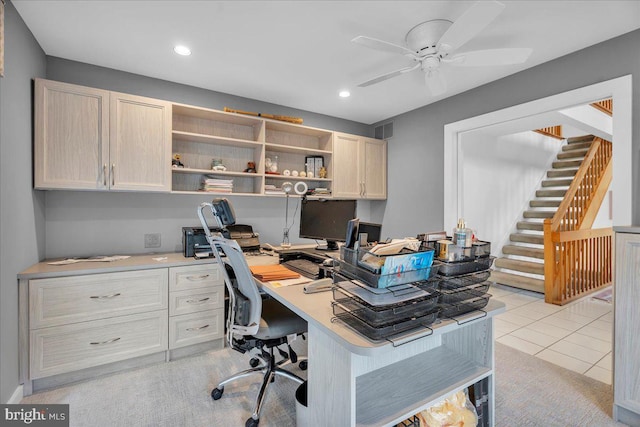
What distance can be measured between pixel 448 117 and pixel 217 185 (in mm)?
2628

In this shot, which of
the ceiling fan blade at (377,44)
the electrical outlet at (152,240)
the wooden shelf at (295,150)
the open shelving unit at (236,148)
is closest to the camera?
the ceiling fan blade at (377,44)

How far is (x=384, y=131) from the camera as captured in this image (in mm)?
4199

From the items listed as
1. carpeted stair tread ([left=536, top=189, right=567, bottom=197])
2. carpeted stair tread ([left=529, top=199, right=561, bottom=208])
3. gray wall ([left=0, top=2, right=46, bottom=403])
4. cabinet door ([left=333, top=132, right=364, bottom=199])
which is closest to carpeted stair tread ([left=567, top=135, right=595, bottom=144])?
carpeted stair tread ([left=536, top=189, right=567, bottom=197])

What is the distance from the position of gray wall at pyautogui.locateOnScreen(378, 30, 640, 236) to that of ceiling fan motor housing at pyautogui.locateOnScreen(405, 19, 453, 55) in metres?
1.22

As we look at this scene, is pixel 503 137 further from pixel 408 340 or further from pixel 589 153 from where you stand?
pixel 408 340

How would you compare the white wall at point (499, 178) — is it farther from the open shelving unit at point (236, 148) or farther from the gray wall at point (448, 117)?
the open shelving unit at point (236, 148)

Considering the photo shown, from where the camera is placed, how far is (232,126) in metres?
3.32

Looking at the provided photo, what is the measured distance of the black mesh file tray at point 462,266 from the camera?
50.4 inches

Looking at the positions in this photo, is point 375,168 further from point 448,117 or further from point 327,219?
point 327,219

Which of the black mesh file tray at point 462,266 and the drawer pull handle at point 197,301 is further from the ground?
the black mesh file tray at point 462,266

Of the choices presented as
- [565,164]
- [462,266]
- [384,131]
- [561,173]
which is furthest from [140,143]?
[565,164]

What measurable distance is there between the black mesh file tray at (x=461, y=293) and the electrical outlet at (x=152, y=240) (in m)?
2.71

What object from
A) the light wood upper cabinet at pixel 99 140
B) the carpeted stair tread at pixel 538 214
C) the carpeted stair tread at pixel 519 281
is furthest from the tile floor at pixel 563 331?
the light wood upper cabinet at pixel 99 140

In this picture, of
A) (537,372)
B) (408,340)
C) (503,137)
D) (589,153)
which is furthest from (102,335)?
(589,153)
